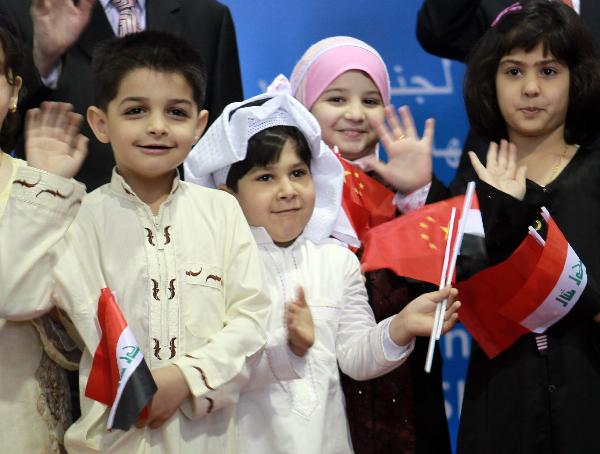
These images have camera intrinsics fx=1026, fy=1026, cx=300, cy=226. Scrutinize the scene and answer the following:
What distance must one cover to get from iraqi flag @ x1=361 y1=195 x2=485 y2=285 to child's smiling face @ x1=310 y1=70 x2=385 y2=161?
40cm

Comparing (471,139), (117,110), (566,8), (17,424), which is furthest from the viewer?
(471,139)

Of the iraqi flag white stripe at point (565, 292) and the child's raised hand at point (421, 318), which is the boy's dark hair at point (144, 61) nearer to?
the child's raised hand at point (421, 318)

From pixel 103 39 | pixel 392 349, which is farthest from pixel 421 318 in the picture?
pixel 103 39

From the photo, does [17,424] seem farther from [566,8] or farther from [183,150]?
[566,8]

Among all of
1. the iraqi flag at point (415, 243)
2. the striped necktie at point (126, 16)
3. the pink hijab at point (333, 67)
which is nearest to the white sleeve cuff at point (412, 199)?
the iraqi flag at point (415, 243)

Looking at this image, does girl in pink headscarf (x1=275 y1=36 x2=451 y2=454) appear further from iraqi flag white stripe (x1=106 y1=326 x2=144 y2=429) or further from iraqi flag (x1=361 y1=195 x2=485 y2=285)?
iraqi flag white stripe (x1=106 y1=326 x2=144 y2=429)

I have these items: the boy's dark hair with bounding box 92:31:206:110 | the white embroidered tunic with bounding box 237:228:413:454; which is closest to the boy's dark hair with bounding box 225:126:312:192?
the white embroidered tunic with bounding box 237:228:413:454

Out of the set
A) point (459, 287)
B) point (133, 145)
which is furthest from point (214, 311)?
point (459, 287)

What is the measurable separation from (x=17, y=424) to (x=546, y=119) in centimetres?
151

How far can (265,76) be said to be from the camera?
3887mm

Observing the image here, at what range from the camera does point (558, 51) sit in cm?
268

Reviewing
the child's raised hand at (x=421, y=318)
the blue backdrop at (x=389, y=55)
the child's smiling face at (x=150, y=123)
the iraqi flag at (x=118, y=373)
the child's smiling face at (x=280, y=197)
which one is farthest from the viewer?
the blue backdrop at (x=389, y=55)

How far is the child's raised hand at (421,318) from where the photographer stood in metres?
2.36

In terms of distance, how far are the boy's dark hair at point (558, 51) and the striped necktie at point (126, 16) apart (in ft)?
3.20
